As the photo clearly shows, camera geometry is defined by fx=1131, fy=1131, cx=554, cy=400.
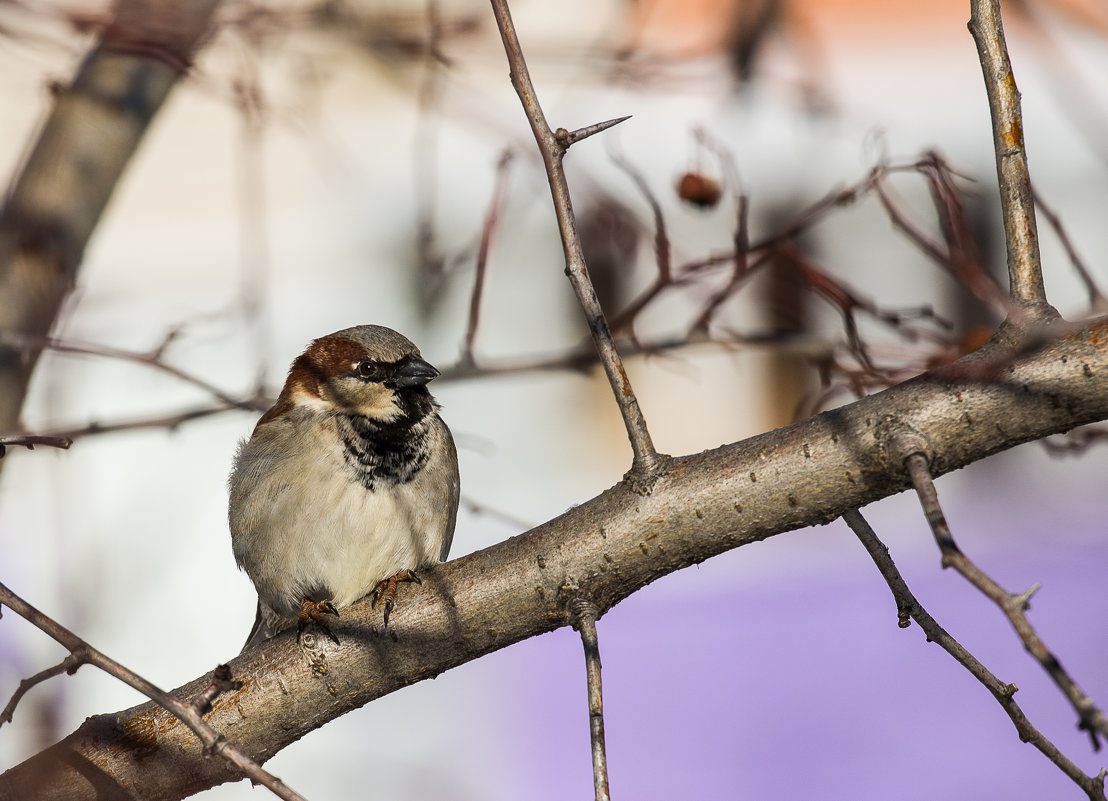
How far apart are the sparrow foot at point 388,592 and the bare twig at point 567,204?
539 mm

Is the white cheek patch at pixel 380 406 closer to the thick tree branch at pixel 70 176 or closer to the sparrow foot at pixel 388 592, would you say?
the sparrow foot at pixel 388 592

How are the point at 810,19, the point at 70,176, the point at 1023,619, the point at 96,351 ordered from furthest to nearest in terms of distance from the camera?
the point at 810,19
the point at 70,176
the point at 96,351
the point at 1023,619

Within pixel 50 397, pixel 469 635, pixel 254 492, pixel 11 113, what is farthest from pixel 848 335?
pixel 11 113

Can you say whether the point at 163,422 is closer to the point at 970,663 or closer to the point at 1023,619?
the point at 970,663

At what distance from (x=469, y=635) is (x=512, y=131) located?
105cm

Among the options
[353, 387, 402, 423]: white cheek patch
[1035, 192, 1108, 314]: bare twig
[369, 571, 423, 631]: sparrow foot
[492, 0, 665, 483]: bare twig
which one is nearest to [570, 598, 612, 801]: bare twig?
[492, 0, 665, 483]: bare twig

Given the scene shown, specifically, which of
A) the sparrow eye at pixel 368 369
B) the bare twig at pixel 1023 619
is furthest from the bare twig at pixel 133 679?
the sparrow eye at pixel 368 369

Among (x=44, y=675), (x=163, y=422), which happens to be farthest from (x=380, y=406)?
(x=44, y=675)

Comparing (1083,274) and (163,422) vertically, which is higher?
(163,422)

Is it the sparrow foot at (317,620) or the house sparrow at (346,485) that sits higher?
the house sparrow at (346,485)

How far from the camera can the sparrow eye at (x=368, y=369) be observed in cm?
269

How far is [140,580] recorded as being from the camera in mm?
2848

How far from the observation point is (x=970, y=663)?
1.37 metres

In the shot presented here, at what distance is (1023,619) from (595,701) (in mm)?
538
